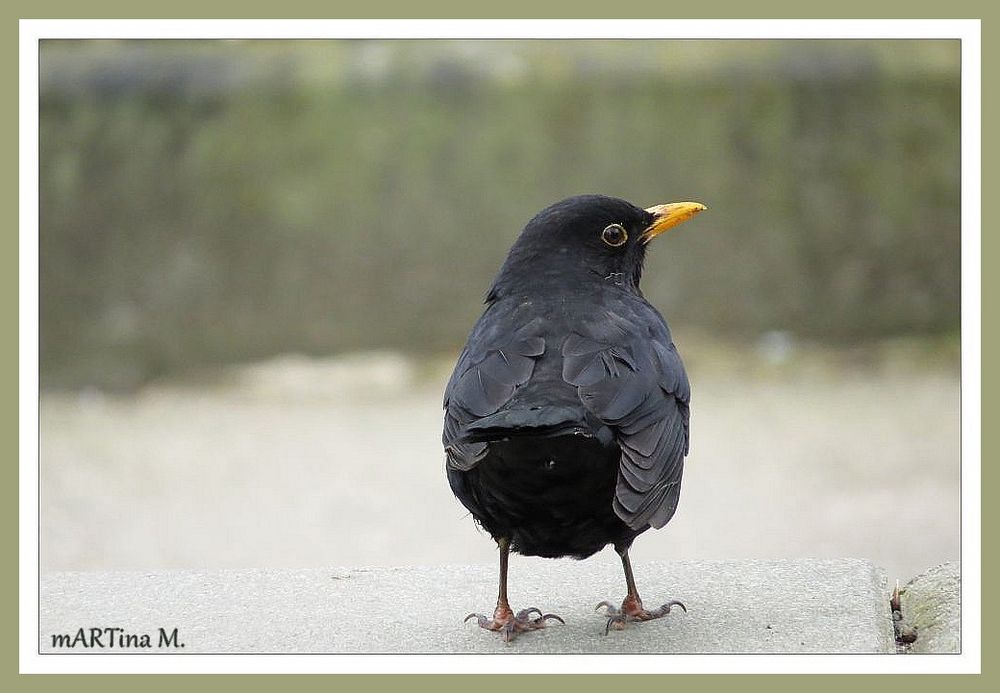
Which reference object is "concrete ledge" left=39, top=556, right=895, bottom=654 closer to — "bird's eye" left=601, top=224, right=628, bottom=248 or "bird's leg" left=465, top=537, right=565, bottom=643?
"bird's leg" left=465, top=537, right=565, bottom=643

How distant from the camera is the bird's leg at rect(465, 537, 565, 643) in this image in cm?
533

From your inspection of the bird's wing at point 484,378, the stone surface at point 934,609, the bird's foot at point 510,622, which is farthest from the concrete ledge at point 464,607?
the bird's wing at point 484,378

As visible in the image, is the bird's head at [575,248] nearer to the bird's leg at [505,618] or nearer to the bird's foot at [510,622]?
the bird's leg at [505,618]

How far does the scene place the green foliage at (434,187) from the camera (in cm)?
727

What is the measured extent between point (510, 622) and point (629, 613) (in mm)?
502

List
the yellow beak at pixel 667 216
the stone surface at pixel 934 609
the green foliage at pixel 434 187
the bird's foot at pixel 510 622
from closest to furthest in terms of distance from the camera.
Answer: the bird's foot at pixel 510 622 → the stone surface at pixel 934 609 → the yellow beak at pixel 667 216 → the green foliage at pixel 434 187

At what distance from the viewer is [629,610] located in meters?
5.53

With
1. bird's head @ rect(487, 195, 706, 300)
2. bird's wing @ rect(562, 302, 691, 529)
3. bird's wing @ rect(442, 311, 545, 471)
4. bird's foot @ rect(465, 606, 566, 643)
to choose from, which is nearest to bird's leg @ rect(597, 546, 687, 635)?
bird's foot @ rect(465, 606, 566, 643)

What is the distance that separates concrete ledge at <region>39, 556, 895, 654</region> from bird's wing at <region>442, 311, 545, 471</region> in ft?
3.23

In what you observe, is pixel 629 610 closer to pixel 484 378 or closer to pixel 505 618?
pixel 505 618

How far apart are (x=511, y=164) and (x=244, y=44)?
2.92 m

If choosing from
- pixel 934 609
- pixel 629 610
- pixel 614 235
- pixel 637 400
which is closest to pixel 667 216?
pixel 614 235

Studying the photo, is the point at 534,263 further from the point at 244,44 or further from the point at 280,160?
the point at 280,160

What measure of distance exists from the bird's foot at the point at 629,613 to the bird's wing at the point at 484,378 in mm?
1058
